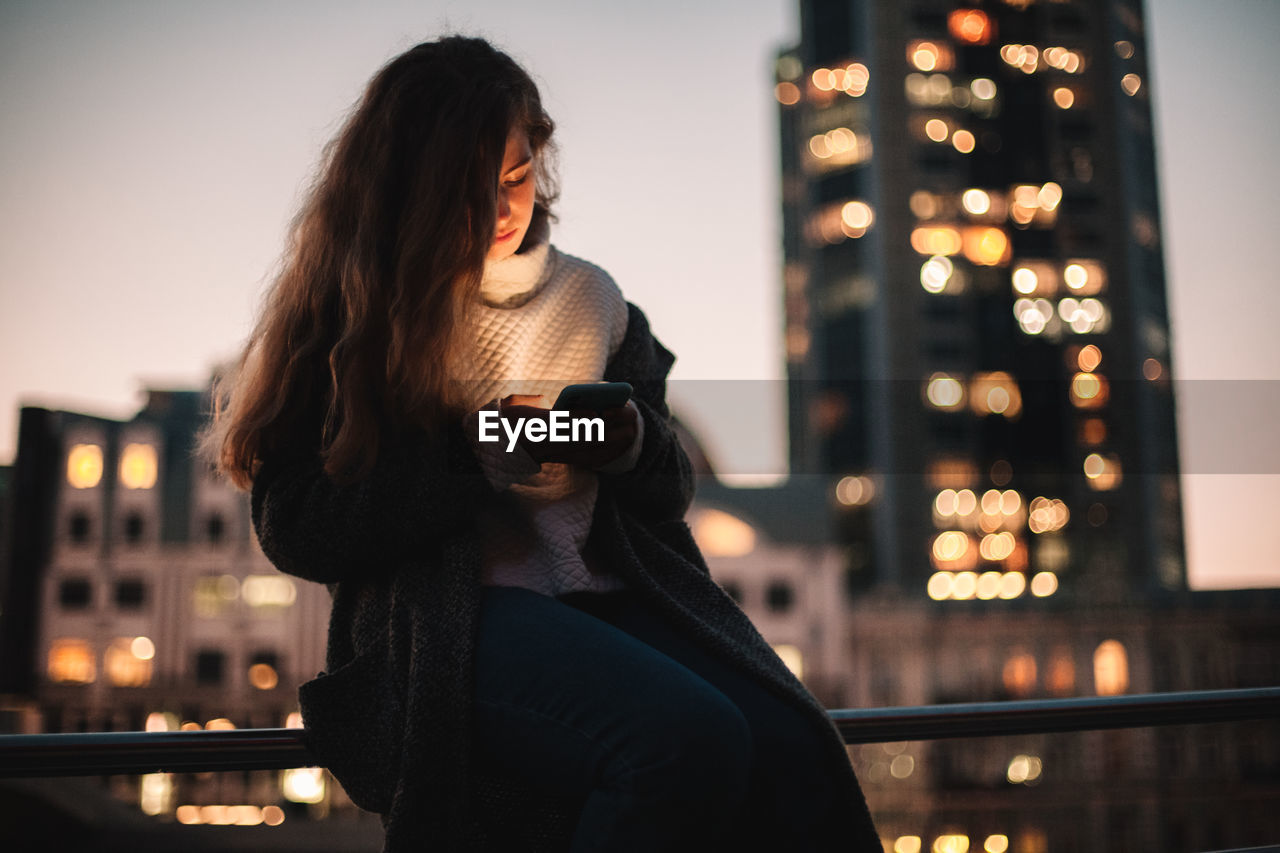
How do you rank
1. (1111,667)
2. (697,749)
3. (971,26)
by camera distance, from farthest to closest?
(971,26)
(1111,667)
(697,749)

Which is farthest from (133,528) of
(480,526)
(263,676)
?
(480,526)

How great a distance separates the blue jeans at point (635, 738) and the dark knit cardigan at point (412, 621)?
3 cm

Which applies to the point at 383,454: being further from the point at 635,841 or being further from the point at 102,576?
the point at 102,576

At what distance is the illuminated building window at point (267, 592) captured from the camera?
3006 cm

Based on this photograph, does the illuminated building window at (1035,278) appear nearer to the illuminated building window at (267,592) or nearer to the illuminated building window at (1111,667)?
the illuminated building window at (1111,667)

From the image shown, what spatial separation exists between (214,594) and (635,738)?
105 ft

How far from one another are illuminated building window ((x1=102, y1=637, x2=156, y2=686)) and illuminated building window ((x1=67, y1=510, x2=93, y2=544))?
312 cm

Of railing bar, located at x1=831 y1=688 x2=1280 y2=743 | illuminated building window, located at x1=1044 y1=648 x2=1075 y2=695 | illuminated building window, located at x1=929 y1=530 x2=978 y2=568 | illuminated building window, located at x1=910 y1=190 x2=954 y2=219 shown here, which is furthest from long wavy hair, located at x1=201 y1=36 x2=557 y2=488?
illuminated building window, located at x1=910 y1=190 x2=954 y2=219

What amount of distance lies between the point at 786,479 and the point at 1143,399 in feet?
58.6

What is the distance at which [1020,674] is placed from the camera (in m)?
32.7

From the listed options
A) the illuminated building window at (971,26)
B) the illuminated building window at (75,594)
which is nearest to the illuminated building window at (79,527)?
the illuminated building window at (75,594)

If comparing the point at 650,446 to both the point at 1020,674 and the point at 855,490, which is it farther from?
the point at 855,490

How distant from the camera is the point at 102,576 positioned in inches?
1179

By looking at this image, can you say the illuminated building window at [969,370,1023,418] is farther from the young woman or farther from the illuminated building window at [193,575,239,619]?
the young woman
